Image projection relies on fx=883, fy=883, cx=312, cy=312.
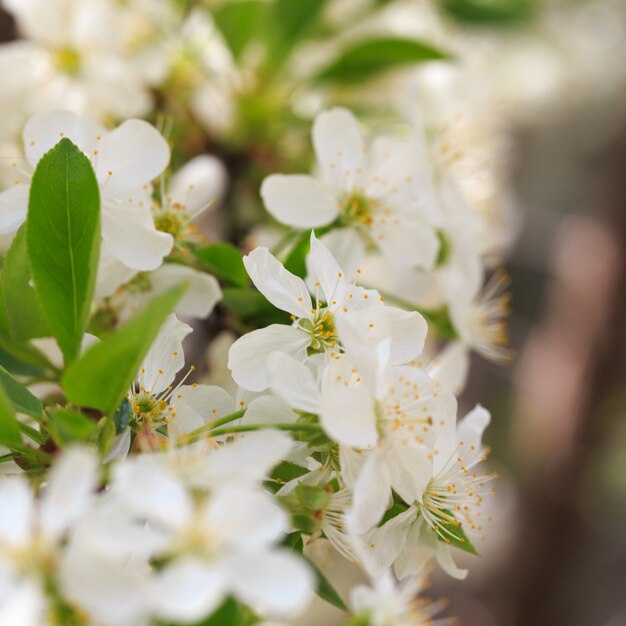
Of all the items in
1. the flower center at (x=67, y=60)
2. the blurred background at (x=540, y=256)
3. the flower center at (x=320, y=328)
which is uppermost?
the flower center at (x=67, y=60)

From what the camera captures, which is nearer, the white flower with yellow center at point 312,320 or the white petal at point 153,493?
the white petal at point 153,493

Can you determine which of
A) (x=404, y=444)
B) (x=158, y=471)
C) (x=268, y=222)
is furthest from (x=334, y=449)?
(x=268, y=222)

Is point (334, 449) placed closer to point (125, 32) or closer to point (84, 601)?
point (84, 601)

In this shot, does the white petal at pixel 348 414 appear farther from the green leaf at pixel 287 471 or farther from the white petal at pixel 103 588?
the white petal at pixel 103 588

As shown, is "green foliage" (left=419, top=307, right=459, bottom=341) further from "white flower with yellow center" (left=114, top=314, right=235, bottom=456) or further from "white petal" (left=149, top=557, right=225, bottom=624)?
"white petal" (left=149, top=557, right=225, bottom=624)

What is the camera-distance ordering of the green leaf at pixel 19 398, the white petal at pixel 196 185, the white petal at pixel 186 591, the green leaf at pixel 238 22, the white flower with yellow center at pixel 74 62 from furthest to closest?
the green leaf at pixel 238 22 < the white flower with yellow center at pixel 74 62 < the white petal at pixel 196 185 < the green leaf at pixel 19 398 < the white petal at pixel 186 591

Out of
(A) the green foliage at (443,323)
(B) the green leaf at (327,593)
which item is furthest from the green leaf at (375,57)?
(B) the green leaf at (327,593)
